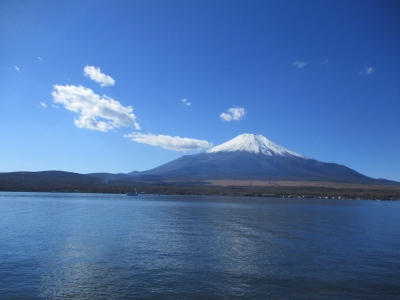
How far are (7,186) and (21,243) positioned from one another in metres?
91.1

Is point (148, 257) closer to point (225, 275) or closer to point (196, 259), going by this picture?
point (196, 259)

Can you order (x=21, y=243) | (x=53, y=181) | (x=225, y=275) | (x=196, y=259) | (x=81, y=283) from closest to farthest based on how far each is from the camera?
(x=81, y=283), (x=225, y=275), (x=196, y=259), (x=21, y=243), (x=53, y=181)

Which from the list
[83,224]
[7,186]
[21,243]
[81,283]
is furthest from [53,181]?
[81,283]

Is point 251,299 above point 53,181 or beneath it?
beneath

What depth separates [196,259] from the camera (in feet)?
50.5

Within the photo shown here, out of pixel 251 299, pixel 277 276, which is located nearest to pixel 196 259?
pixel 277 276

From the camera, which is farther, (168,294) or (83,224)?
(83,224)

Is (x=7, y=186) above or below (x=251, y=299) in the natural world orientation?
above

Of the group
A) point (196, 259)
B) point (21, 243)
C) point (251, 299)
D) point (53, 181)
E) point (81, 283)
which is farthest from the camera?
point (53, 181)

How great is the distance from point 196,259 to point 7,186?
98936 mm

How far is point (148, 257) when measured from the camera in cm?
1547

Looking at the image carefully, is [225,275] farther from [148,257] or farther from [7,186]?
[7,186]

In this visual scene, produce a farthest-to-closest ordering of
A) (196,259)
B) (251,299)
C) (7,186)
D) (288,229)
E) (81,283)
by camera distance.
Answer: (7,186)
(288,229)
(196,259)
(81,283)
(251,299)

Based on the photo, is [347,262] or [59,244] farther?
[59,244]
